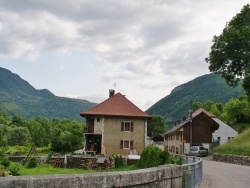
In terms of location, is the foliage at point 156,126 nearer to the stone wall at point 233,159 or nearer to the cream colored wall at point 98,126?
the cream colored wall at point 98,126

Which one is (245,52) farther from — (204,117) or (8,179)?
(8,179)

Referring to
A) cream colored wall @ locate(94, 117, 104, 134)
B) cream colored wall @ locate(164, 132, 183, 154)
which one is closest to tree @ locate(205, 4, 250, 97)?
cream colored wall @ locate(94, 117, 104, 134)

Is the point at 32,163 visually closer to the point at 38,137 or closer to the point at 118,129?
the point at 118,129

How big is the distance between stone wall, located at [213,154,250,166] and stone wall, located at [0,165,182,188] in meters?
30.4

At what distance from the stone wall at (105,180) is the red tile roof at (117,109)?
4268cm

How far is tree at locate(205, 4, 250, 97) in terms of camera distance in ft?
128

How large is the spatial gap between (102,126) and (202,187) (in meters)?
35.1

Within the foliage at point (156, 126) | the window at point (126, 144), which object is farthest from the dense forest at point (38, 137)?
the foliage at point (156, 126)

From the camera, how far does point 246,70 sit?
39156 mm

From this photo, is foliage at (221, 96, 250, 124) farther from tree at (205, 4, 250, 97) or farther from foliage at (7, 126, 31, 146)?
foliage at (7, 126, 31, 146)

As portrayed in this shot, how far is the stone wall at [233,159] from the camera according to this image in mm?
38562

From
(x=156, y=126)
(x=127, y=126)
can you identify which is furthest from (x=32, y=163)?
(x=156, y=126)

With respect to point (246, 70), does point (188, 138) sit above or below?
below

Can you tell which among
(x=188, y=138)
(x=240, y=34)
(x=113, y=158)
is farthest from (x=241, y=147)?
(x=188, y=138)
